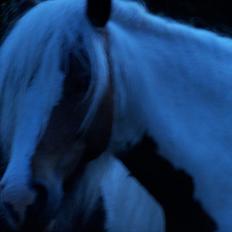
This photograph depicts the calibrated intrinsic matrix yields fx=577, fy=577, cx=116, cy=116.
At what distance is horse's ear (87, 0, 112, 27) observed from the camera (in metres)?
1.99

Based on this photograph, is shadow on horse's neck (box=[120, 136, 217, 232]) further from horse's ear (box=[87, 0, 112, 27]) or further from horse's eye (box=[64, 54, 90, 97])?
horse's ear (box=[87, 0, 112, 27])

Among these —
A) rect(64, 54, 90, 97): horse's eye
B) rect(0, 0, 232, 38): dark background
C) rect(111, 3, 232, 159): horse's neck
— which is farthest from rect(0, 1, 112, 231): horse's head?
rect(0, 0, 232, 38): dark background

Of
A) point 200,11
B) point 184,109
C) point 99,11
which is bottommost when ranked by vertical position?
point 200,11

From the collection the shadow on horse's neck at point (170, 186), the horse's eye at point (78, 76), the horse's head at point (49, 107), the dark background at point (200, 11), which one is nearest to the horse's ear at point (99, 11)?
the horse's head at point (49, 107)

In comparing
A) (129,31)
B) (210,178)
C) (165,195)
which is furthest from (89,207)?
(129,31)

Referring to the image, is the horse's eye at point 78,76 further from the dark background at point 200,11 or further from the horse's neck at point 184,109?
the dark background at point 200,11

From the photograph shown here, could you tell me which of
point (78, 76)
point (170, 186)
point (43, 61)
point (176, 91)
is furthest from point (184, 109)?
point (43, 61)

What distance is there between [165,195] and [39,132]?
1.93ft

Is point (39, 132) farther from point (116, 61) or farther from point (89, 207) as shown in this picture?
point (89, 207)

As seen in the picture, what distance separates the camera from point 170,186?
7.18 feet

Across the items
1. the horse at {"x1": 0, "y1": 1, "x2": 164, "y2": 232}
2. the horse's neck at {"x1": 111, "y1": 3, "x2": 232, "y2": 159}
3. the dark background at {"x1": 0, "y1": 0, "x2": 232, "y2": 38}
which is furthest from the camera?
the dark background at {"x1": 0, "y1": 0, "x2": 232, "y2": 38}

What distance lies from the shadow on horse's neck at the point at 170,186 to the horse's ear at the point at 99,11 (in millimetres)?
457

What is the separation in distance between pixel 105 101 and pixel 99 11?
1.02ft

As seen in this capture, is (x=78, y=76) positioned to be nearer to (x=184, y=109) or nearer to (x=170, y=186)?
(x=184, y=109)
